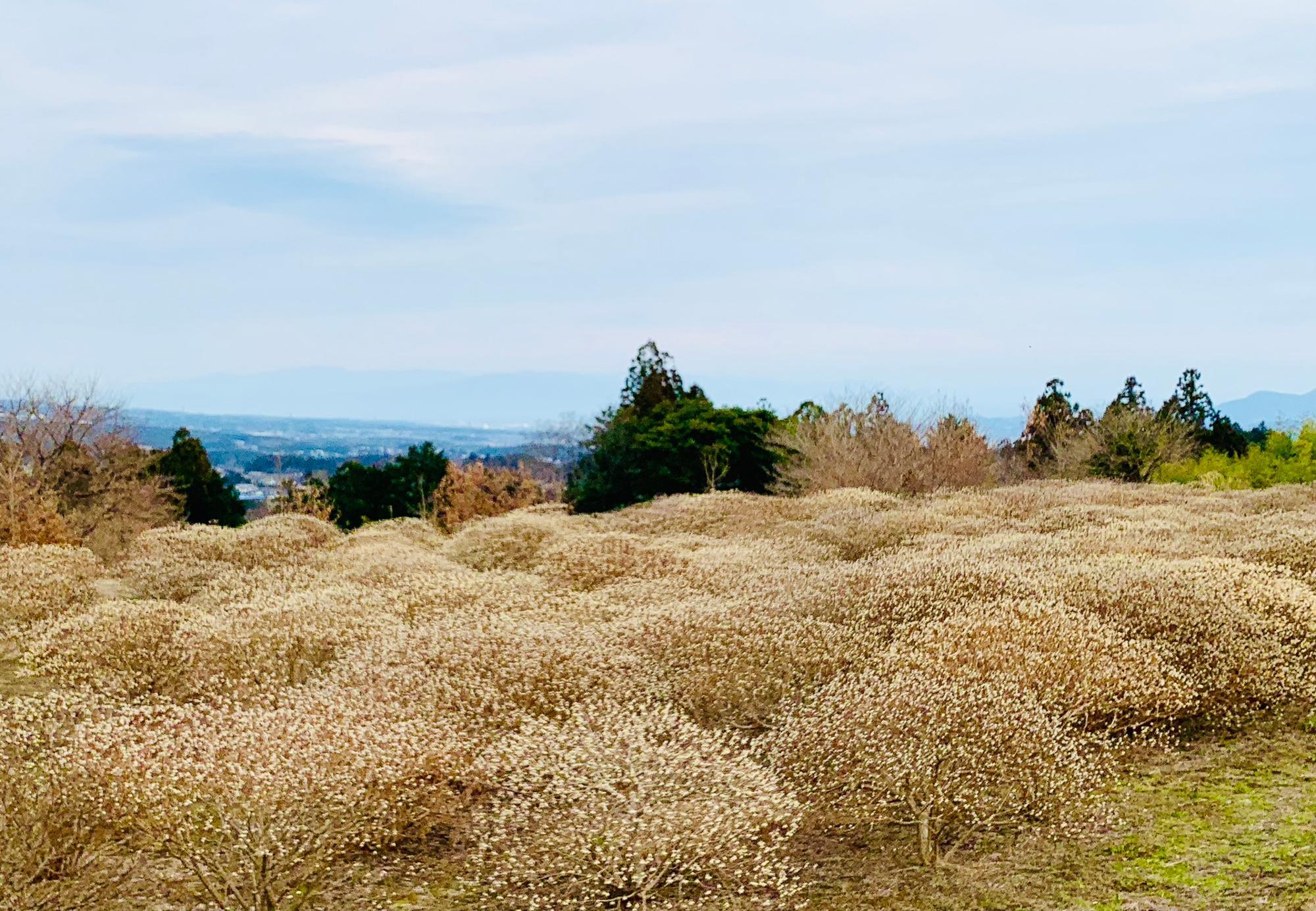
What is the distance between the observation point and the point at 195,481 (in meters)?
38.5

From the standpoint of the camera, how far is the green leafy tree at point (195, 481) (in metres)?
37.4

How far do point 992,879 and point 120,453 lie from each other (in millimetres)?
29526

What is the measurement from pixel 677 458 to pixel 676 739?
27252 mm

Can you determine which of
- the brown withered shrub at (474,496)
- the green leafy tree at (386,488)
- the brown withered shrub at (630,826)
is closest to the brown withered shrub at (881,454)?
the brown withered shrub at (474,496)

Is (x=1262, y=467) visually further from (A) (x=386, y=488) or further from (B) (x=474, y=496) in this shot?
(A) (x=386, y=488)

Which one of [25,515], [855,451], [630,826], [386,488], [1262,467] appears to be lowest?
[630,826]

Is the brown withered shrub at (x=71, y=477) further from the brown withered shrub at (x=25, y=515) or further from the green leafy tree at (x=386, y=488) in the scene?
the green leafy tree at (x=386, y=488)

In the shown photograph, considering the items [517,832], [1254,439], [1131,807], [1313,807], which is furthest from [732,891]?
[1254,439]

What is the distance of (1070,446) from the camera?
36.9 metres

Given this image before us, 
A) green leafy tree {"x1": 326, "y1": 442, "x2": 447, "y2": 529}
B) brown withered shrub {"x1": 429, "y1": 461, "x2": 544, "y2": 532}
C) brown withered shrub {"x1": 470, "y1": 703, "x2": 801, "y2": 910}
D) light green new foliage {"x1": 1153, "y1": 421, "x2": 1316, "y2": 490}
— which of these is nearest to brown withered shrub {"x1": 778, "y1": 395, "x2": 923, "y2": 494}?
light green new foliage {"x1": 1153, "y1": 421, "x2": 1316, "y2": 490}

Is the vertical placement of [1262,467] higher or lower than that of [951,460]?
higher

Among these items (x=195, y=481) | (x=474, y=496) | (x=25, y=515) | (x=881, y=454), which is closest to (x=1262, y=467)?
(x=881, y=454)

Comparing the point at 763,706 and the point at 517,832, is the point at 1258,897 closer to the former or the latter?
the point at 763,706

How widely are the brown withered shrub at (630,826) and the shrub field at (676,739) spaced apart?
3 centimetres
